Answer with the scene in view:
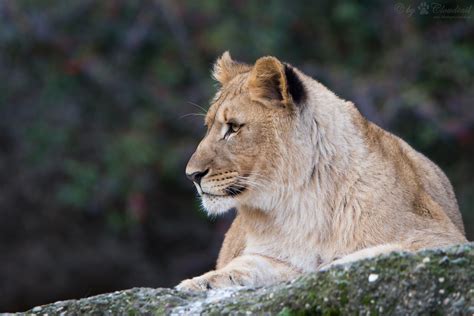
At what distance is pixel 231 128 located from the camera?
583cm

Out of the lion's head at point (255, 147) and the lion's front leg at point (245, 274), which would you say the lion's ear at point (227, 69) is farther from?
the lion's front leg at point (245, 274)

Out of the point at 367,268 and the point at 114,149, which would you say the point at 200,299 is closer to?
the point at 367,268

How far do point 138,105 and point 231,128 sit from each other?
739cm

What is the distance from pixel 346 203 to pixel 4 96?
820 cm

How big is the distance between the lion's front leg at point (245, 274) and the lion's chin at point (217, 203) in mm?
261

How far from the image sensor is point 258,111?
578 cm

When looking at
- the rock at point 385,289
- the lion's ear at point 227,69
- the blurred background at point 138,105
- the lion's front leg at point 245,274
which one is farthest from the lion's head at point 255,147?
the blurred background at point 138,105

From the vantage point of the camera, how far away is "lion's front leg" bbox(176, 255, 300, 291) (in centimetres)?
513

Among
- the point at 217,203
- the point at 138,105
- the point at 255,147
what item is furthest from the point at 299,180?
the point at 138,105

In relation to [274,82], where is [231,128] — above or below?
below

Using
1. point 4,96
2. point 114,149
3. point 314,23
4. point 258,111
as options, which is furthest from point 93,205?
point 258,111

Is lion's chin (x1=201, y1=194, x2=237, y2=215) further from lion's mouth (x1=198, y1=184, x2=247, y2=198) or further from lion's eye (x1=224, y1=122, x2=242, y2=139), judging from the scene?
lion's eye (x1=224, y1=122, x2=242, y2=139)

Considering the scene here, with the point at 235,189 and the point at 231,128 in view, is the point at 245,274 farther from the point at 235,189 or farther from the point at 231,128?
the point at 231,128

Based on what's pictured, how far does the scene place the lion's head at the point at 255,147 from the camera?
18.6 ft
